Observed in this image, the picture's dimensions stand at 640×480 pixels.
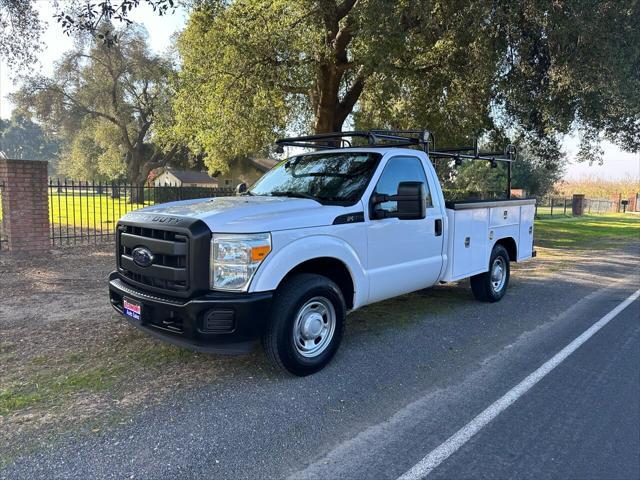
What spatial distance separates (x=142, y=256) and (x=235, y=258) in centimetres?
100

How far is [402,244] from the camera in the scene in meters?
5.30

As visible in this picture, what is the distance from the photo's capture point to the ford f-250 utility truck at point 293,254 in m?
3.90

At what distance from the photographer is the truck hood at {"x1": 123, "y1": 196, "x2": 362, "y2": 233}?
395cm

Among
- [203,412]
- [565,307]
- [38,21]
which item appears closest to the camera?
[203,412]

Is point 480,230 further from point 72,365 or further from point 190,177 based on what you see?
point 190,177

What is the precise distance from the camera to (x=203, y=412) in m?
3.69

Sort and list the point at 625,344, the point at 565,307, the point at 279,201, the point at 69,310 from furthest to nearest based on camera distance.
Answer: the point at 565,307 < the point at 69,310 < the point at 625,344 < the point at 279,201

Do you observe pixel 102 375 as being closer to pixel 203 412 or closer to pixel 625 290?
pixel 203 412

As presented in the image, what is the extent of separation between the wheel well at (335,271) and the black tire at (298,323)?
0.58ft

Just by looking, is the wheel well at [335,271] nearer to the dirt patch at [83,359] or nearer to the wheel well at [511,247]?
the dirt patch at [83,359]

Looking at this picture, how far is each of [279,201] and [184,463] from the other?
8.19ft

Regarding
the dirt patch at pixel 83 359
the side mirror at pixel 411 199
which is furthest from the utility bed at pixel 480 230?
the side mirror at pixel 411 199

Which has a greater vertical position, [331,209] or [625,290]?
[331,209]

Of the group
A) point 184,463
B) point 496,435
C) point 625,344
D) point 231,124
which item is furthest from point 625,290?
point 231,124
